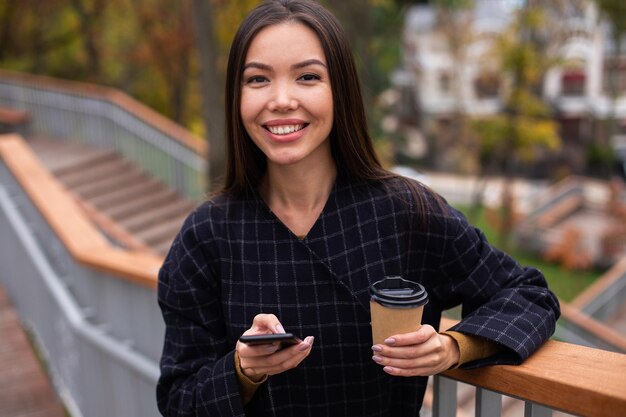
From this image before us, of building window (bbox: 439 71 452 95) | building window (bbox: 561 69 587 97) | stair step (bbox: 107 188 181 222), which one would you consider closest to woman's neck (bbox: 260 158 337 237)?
Result: stair step (bbox: 107 188 181 222)

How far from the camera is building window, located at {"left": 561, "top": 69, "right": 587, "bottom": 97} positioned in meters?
34.0

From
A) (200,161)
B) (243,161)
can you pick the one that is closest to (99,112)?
(200,161)

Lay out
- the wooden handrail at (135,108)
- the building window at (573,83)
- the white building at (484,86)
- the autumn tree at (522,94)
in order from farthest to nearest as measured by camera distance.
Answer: the building window at (573,83), the white building at (484,86), the autumn tree at (522,94), the wooden handrail at (135,108)

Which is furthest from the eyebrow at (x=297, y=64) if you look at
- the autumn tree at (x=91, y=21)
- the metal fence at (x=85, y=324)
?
the autumn tree at (x=91, y=21)

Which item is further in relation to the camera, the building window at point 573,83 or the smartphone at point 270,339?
the building window at point 573,83

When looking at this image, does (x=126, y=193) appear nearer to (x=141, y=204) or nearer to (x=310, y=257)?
(x=141, y=204)

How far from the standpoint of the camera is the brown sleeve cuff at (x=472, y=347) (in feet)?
4.79

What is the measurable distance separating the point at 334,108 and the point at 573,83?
36.1 m

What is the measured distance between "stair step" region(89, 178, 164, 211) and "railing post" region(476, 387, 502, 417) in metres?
8.76

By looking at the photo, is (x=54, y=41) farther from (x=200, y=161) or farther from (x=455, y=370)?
(x=455, y=370)

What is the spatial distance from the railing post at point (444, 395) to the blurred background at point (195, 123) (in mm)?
482

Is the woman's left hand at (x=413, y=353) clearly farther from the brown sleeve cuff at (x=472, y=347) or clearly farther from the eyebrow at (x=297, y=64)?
the eyebrow at (x=297, y=64)

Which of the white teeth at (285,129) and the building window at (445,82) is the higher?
the white teeth at (285,129)

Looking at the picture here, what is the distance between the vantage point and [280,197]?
1699 mm
